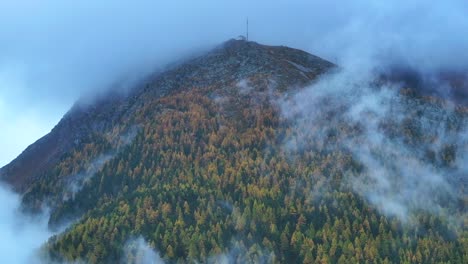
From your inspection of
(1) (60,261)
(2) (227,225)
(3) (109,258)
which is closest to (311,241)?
(2) (227,225)

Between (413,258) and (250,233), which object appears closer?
(413,258)

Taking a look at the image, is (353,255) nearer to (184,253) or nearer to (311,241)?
(311,241)

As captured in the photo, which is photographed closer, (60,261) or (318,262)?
(318,262)

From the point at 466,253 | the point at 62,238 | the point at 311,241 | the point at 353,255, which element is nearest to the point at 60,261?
the point at 62,238

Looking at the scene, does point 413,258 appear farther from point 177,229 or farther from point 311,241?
point 177,229

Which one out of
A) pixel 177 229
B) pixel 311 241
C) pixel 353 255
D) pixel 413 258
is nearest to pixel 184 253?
pixel 177 229

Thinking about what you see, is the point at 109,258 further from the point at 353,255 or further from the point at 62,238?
the point at 353,255

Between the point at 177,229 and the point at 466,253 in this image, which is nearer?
the point at 466,253
